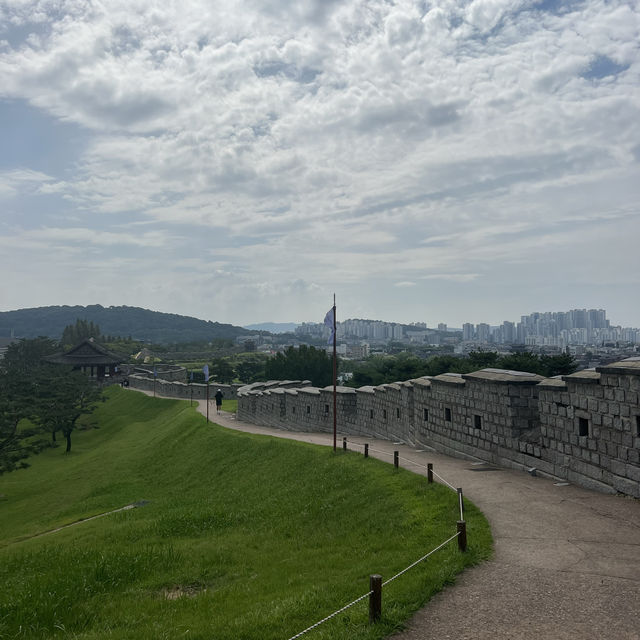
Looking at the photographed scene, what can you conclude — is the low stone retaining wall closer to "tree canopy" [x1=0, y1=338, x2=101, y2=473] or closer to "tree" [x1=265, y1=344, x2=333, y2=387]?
"tree" [x1=265, y1=344, x2=333, y2=387]

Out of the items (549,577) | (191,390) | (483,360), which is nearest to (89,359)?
(191,390)

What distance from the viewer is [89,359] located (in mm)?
71312

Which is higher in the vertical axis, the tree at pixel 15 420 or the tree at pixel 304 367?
the tree at pixel 304 367

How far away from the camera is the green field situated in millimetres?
6516

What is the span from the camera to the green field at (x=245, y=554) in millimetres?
6516

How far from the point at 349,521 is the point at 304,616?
4288mm

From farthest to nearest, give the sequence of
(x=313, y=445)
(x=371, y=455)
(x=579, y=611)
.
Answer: (x=313, y=445) → (x=371, y=455) → (x=579, y=611)

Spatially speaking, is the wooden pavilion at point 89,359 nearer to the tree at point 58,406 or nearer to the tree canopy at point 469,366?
the tree at point 58,406

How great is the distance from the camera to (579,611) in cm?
552

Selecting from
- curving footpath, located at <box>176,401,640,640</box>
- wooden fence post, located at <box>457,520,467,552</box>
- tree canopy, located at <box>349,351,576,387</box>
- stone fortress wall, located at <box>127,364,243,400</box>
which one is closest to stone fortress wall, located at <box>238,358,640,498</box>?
curving footpath, located at <box>176,401,640,640</box>

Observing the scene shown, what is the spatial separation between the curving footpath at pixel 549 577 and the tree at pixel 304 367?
44.7 m

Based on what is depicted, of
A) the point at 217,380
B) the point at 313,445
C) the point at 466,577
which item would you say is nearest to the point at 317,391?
the point at 313,445

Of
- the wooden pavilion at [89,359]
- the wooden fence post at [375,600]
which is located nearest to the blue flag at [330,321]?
the wooden fence post at [375,600]

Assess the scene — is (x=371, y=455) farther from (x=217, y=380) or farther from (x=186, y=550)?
(x=217, y=380)
